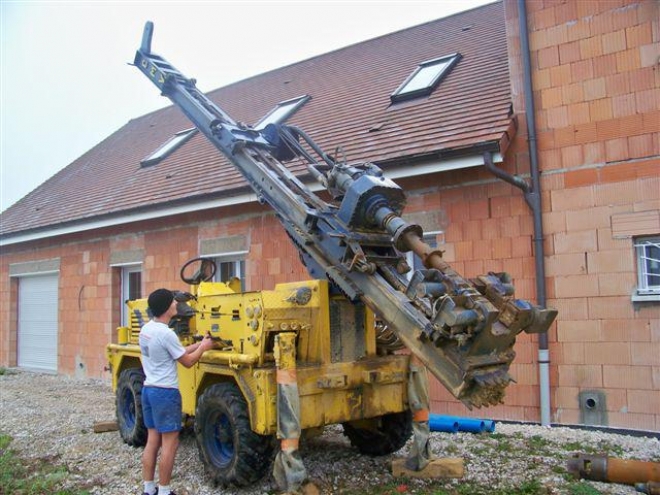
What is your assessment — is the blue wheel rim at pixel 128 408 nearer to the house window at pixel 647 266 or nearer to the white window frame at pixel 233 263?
the white window frame at pixel 233 263

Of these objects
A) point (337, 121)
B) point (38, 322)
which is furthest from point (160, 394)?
point (38, 322)

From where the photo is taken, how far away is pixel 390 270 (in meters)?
5.20

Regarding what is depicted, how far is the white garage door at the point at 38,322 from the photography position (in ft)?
49.6

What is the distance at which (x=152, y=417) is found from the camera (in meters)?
5.21

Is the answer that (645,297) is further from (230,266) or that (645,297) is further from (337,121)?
(230,266)

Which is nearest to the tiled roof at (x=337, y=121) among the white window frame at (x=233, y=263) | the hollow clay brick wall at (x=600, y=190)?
the hollow clay brick wall at (x=600, y=190)

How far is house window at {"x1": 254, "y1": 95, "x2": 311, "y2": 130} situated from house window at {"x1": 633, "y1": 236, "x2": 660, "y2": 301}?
735 cm

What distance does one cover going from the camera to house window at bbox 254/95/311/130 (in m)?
12.5

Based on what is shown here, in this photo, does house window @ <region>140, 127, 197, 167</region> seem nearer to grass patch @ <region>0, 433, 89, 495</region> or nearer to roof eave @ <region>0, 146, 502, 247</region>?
roof eave @ <region>0, 146, 502, 247</region>

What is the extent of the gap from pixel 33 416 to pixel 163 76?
538cm

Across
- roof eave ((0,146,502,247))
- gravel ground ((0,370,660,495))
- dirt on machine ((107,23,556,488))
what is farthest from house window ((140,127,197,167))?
dirt on machine ((107,23,556,488))

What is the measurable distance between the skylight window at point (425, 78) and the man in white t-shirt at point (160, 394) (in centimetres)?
633

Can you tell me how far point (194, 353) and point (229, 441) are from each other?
90 cm

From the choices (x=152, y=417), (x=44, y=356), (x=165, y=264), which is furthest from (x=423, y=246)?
(x=44, y=356)
